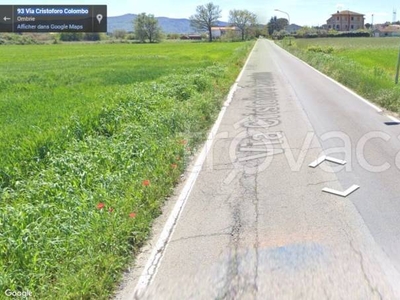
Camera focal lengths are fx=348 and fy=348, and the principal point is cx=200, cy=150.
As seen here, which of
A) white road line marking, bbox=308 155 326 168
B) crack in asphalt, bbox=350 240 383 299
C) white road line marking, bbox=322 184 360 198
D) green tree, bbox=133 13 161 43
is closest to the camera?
crack in asphalt, bbox=350 240 383 299

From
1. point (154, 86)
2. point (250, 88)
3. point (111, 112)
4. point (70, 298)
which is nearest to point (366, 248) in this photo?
point (70, 298)

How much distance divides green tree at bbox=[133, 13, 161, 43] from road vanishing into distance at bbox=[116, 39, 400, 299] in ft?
328

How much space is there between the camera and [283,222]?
13.8ft

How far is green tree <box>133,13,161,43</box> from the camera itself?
100 meters

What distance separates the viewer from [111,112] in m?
8.41

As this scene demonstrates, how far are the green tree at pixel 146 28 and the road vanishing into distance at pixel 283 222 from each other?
328 feet

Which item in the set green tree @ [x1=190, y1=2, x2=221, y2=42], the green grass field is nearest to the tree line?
green tree @ [x1=190, y1=2, x2=221, y2=42]

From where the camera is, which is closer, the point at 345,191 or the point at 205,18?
the point at 345,191

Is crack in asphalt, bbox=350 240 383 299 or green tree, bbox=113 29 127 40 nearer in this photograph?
A: crack in asphalt, bbox=350 240 383 299

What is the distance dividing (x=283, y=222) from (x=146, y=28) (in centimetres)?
10420

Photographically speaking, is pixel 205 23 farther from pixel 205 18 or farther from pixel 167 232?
pixel 167 232

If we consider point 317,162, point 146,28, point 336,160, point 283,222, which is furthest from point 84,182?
point 146,28

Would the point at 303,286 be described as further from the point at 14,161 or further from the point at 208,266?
the point at 14,161

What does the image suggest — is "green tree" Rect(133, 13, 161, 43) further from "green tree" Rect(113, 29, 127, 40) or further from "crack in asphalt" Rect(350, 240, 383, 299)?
"crack in asphalt" Rect(350, 240, 383, 299)
